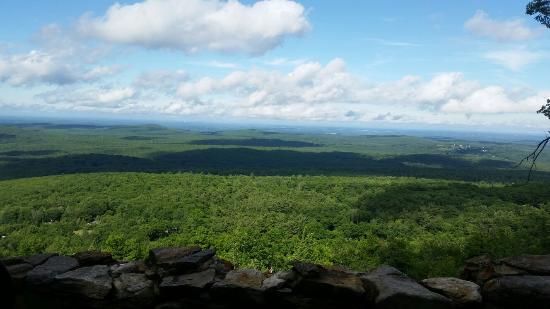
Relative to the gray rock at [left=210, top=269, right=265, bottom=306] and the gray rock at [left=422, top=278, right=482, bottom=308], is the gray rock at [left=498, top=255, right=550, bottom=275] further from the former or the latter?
the gray rock at [left=210, top=269, right=265, bottom=306]

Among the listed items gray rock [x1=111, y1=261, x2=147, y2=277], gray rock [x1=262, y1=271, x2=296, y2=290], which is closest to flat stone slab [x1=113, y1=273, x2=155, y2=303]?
gray rock [x1=111, y1=261, x2=147, y2=277]

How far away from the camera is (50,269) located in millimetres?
7910

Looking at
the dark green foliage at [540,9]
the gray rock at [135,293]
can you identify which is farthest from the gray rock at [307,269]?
the dark green foliage at [540,9]

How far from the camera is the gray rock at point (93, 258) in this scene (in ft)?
27.8

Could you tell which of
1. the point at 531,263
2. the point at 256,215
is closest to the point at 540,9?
the point at 531,263

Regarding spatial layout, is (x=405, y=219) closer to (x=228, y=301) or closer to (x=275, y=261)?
(x=275, y=261)

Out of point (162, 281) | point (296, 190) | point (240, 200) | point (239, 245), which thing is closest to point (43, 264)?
point (162, 281)

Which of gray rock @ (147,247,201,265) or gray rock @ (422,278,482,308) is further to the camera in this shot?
gray rock @ (147,247,201,265)

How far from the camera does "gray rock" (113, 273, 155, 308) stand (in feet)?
23.9

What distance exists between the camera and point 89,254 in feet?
28.4

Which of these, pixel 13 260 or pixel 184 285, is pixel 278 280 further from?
pixel 13 260

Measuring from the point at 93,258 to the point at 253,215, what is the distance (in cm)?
7084

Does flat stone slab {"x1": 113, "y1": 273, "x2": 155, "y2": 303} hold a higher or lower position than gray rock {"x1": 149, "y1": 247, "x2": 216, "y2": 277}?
lower

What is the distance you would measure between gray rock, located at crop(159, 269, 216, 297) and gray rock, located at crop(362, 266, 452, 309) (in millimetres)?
2911
